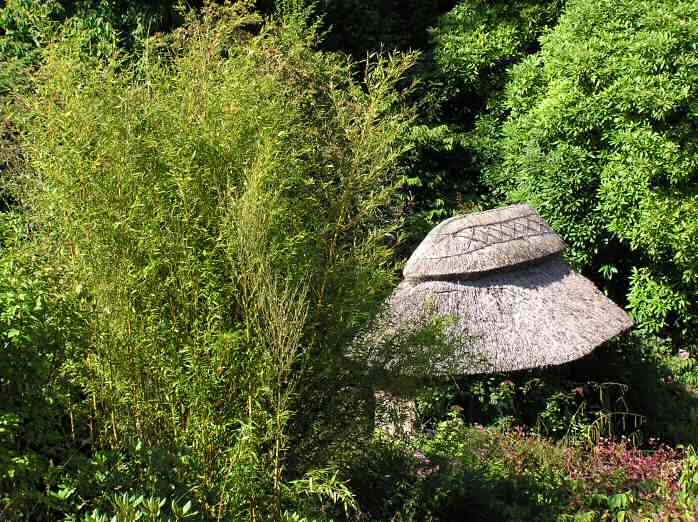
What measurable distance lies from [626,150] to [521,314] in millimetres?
2696

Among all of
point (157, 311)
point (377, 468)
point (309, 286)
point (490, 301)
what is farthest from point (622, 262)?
point (157, 311)

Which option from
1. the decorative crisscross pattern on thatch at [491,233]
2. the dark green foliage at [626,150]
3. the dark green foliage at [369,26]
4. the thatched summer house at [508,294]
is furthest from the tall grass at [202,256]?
the dark green foliage at [369,26]

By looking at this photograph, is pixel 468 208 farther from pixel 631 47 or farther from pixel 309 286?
pixel 309 286

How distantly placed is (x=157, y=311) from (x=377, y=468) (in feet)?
5.00

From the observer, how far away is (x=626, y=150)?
314 inches

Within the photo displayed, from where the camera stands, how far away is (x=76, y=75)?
3.87m

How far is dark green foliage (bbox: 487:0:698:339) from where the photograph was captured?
765 centimetres

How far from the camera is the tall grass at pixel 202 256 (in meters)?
3.36

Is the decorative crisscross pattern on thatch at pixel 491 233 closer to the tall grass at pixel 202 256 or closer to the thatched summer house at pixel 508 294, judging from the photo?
the thatched summer house at pixel 508 294

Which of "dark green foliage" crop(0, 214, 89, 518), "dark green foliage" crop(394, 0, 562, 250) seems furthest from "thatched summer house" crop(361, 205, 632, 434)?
"dark green foliage" crop(394, 0, 562, 250)

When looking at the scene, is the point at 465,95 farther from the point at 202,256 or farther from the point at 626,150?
the point at 202,256

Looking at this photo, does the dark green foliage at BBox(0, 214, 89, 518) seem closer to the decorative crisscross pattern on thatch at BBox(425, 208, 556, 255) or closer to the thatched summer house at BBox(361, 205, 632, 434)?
the thatched summer house at BBox(361, 205, 632, 434)

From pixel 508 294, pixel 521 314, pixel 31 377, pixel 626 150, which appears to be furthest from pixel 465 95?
pixel 31 377

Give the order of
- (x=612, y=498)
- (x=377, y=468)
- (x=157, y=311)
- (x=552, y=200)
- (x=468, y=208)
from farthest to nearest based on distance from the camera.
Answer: (x=468, y=208) → (x=552, y=200) → (x=612, y=498) → (x=377, y=468) → (x=157, y=311)
